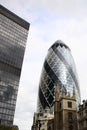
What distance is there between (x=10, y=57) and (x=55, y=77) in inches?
1564

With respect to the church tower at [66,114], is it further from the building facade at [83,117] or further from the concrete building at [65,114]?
the building facade at [83,117]

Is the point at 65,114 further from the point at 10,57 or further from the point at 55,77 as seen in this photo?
the point at 55,77

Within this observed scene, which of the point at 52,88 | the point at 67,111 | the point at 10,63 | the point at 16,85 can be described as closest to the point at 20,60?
the point at 10,63

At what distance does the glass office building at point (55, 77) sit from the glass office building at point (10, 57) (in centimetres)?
3121

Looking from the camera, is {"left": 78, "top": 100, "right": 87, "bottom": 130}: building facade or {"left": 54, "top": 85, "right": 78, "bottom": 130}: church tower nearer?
{"left": 78, "top": 100, "right": 87, "bottom": 130}: building facade

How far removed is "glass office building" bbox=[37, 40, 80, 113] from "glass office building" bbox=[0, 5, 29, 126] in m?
31.2

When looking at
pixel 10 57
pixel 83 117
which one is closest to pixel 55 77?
pixel 10 57

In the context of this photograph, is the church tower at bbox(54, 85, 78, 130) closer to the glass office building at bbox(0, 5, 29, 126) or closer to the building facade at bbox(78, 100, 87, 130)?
the building facade at bbox(78, 100, 87, 130)

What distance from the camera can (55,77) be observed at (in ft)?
511

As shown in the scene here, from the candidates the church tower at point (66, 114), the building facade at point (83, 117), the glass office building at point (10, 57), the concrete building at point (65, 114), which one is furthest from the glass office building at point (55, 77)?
the building facade at point (83, 117)

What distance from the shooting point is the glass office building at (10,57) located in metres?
115

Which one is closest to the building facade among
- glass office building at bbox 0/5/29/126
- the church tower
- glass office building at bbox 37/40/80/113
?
the church tower

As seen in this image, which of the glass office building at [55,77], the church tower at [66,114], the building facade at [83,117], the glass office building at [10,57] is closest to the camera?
the building facade at [83,117]

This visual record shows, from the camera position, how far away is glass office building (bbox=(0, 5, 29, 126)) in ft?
376
